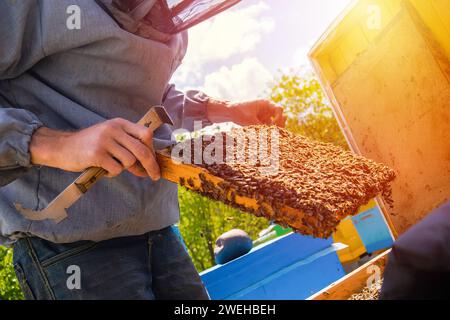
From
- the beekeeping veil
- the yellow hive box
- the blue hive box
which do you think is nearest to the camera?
the beekeeping veil

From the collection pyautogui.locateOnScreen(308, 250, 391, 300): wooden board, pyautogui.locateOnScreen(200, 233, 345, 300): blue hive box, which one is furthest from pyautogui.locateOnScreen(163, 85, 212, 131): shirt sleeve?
pyautogui.locateOnScreen(200, 233, 345, 300): blue hive box

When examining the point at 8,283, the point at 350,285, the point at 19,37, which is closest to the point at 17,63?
the point at 19,37

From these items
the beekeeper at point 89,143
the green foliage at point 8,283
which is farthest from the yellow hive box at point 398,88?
the green foliage at point 8,283

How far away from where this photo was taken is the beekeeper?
Result: 148cm

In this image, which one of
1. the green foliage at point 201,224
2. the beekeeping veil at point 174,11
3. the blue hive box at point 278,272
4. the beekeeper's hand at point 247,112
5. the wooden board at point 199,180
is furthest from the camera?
the green foliage at point 201,224

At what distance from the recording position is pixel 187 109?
8.18ft

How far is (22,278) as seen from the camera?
5.49ft

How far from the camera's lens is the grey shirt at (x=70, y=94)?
65.0 inches

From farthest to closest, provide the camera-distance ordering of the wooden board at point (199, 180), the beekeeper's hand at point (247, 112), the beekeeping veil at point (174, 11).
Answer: the beekeeper's hand at point (247, 112) < the beekeeping veil at point (174, 11) < the wooden board at point (199, 180)

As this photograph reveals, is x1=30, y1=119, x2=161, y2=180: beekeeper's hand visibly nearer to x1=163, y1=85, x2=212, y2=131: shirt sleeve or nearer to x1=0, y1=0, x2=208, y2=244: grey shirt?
x1=0, y1=0, x2=208, y2=244: grey shirt

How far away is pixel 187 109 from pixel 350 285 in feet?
4.48

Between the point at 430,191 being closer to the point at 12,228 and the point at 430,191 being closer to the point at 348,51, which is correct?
the point at 348,51

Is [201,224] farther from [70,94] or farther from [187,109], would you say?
[70,94]

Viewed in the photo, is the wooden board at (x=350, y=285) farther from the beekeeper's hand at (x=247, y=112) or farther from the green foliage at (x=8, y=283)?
the green foliage at (x=8, y=283)
